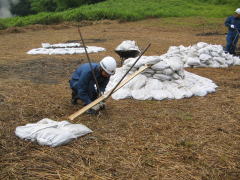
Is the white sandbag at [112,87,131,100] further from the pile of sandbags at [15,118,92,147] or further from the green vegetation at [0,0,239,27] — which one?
the green vegetation at [0,0,239,27]

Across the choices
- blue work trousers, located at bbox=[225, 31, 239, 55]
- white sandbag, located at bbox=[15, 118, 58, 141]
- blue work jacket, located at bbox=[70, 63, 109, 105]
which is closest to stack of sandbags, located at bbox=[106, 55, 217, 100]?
blue work jacket, located at bbox=[70, 63, 109, 105]

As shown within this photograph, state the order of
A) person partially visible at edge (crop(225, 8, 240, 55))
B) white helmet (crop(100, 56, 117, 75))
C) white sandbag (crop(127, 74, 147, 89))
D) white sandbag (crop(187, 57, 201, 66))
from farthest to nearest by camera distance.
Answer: person partially visible at edge (crop(225, 8, 240, 55))
white sandbag (crop(187, 57, 201, 66))
white sandbag (crop(127, 74, 147, 89))
white helmet (crop(100, 56, 117, 75))

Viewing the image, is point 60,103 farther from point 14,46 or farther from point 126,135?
point 14,46

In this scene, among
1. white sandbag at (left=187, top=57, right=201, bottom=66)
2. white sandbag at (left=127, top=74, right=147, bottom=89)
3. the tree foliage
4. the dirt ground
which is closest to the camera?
the dirt ground

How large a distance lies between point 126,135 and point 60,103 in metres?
1.60

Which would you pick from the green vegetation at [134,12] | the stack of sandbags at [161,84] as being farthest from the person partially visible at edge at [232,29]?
the green vegetation at [134,12]

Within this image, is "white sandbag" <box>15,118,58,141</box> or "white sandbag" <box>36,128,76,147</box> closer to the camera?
"white sandbag" <box>36,128,76,147</box>

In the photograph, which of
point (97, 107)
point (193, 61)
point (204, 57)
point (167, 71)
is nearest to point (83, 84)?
point (97, 107)

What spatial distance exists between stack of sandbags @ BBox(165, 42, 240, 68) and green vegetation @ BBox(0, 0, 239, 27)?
12.1 m

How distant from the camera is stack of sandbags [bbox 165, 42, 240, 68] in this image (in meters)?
7.94

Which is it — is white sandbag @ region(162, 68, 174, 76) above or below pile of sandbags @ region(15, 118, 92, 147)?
below

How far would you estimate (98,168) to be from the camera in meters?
3.03

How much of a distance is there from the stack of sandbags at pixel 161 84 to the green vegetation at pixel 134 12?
1438cm

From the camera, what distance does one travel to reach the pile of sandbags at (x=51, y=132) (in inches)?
135
